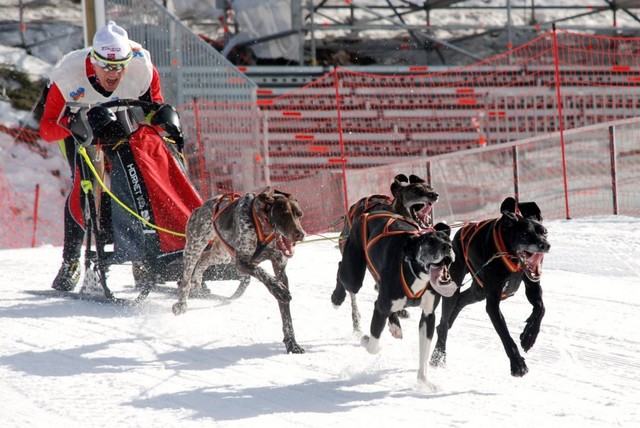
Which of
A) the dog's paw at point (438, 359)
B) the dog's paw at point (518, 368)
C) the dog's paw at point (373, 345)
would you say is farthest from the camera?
the dog's paw at point (438, 359)

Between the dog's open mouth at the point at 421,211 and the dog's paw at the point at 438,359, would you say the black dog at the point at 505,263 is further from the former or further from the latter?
the dog's open mouth at the point at 421,211

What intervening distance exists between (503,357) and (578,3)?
56.4ft

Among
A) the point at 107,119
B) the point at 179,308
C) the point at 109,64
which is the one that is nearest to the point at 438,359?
the point at 179,308

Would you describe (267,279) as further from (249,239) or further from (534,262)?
(534,262)

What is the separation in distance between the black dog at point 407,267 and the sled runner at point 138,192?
6.31ft

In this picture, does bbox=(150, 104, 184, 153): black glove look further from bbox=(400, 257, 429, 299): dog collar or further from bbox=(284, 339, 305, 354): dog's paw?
bbox=(400, 257, 429, 299): dog collar

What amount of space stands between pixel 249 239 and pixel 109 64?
5.97 feet

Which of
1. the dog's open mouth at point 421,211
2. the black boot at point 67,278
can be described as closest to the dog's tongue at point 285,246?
the dog's open mouth at point 421,211

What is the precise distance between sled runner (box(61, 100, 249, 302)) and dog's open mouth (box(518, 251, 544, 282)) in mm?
2694

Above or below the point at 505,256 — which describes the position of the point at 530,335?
below

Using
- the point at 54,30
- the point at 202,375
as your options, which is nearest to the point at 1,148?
the point at 54,30

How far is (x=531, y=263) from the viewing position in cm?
532

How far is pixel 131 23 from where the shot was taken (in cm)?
1440

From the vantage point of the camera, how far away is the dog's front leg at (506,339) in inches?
208
